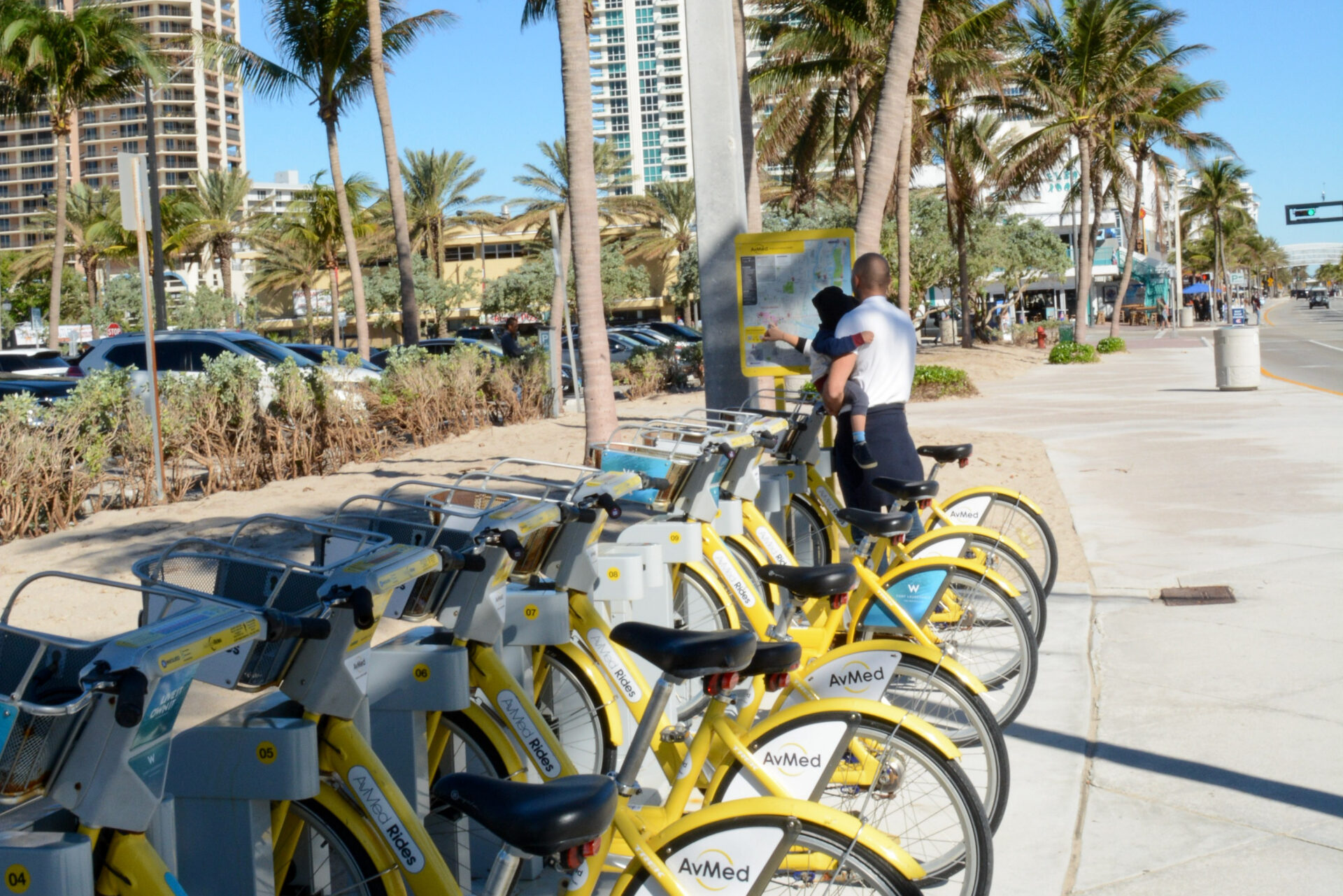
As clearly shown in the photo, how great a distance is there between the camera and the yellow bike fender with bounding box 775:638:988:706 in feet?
11.8

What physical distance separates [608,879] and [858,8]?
22.4m

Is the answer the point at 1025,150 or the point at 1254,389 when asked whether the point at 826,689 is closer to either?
the point at 1254,389

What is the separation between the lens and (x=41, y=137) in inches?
6353

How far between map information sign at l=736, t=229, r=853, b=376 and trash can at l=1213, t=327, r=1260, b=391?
15.0 m

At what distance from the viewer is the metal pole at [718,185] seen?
28.3 feet

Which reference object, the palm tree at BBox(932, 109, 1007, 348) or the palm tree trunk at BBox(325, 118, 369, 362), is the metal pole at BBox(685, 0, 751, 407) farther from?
the palm tree at BBox(932, 109, 1007, 348)

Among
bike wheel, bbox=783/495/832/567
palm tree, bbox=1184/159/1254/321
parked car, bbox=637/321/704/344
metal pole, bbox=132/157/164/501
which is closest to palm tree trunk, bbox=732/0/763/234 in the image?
metal pole, bbox=132/157/164/501

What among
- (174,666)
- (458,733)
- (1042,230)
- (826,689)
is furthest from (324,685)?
(1042,230)

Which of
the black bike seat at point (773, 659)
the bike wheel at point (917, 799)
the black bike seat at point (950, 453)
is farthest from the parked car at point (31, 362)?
the black bike seat at point (773, 659)

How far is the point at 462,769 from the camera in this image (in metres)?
3.59

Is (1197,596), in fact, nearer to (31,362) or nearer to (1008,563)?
(1008,563)

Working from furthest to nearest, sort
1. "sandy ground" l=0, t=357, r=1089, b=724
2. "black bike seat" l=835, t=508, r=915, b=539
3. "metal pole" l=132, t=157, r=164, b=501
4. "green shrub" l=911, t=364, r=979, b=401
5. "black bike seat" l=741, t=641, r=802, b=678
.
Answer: "green shrub" l=911, t=364, r=979, b=401 < "metal pole" l=132, t=157, r=164, b=501 < "sandy ground" l=0, t=357, r=1089, b=724 < "black bike seat" l=835, t=508, r=915, b=539 < "black bike seat" l=741, t=641, r=802, b=678

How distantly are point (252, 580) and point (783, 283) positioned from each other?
5923 millimetres

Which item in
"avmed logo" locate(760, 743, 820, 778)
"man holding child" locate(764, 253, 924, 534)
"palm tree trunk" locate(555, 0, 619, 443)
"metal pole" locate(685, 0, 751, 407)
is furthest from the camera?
"palm tree trunk" locate(555, 0, 619, 443)
